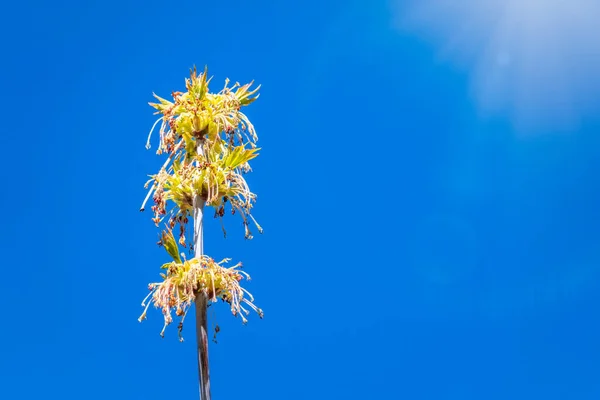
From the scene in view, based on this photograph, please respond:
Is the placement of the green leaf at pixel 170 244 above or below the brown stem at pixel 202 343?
above

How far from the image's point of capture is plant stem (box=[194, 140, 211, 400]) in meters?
8.45

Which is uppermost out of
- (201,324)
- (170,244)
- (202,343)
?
(170,244)

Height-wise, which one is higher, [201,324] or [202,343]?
[201,324]

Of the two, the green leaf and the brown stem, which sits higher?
the green leaf

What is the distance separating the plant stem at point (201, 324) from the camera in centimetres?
→ 845

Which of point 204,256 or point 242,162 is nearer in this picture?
point 204,256

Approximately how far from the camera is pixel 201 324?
8.71 m

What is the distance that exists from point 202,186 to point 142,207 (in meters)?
0.94

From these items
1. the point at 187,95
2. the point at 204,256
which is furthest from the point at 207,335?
the point at 187,95

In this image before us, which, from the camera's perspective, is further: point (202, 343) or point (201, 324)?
point (201, 324)

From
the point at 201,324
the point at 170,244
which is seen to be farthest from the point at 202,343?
the point at 170,244

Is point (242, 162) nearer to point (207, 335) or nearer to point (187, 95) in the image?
point (187, 95)

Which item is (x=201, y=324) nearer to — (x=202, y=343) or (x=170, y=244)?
(x=202, y=343)

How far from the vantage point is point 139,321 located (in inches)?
336
